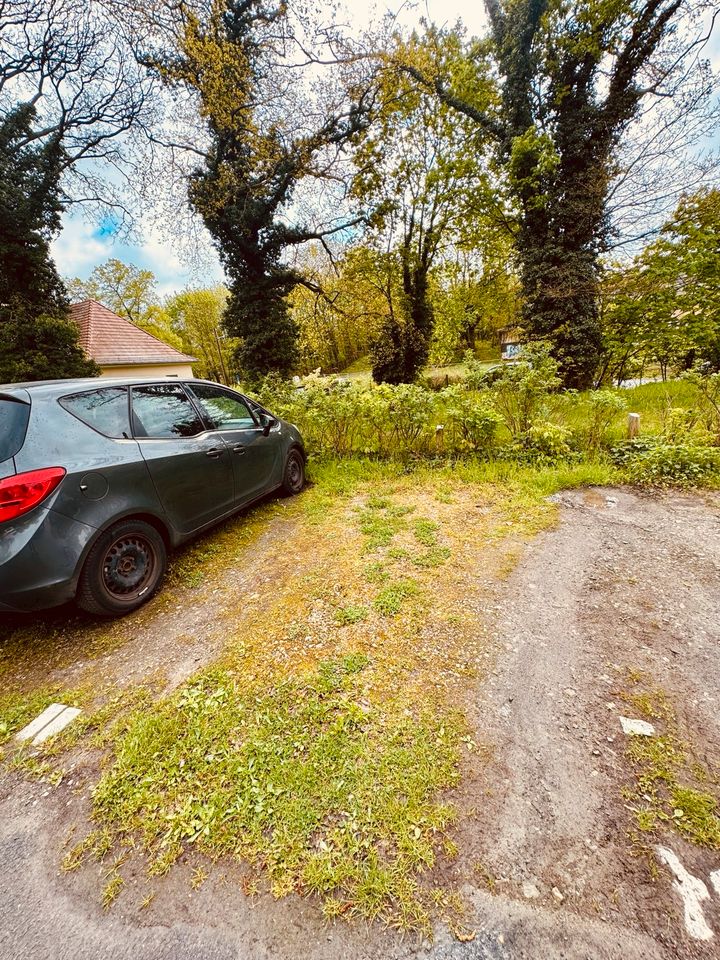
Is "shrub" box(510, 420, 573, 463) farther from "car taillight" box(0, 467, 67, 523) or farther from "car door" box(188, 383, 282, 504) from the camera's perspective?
"car taillight" box(0, 467, 67, 523)

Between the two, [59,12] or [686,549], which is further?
[59,12]

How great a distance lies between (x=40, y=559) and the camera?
2.32m

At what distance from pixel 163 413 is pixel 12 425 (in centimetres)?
107

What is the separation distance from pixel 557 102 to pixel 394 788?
15.4 m

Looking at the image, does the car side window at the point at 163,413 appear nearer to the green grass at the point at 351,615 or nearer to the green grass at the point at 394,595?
the green grass at the point at 351,615

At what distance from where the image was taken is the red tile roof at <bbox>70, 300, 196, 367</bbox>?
56.0 feet

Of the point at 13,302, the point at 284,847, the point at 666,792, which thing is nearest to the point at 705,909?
the point at 666,792

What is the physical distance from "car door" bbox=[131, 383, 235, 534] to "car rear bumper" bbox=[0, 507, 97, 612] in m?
0.73

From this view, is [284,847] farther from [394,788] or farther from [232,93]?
[232,93]

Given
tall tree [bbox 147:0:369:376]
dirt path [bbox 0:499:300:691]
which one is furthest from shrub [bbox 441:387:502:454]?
tall tree [bbox 147:0:369:376]

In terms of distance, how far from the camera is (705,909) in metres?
1.26

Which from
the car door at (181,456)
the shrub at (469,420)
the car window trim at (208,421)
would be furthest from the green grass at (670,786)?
the shrub at (469,420)

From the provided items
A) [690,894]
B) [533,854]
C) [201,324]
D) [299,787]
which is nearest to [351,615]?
[299,787]

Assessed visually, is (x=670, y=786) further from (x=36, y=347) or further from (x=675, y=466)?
(x=36, y=347)
